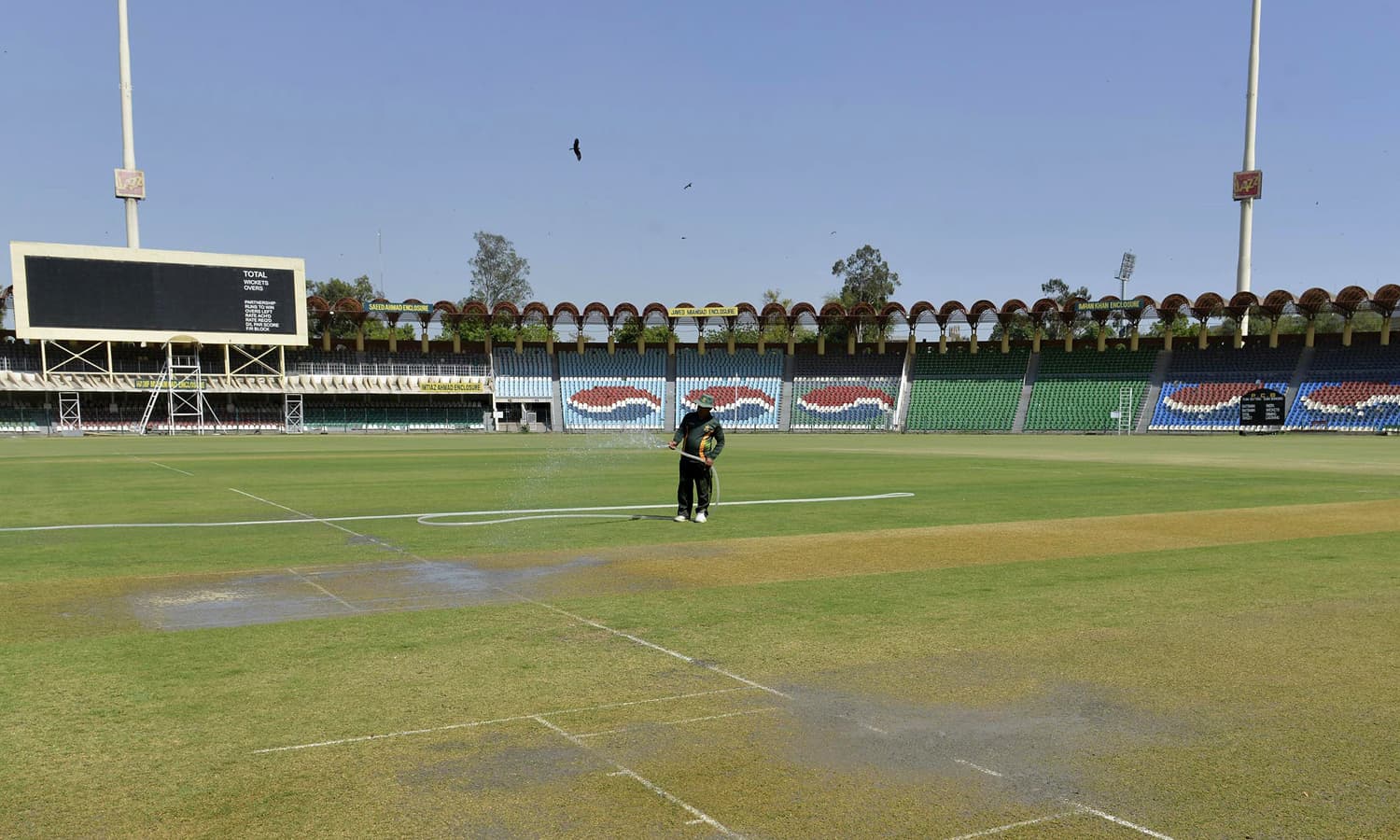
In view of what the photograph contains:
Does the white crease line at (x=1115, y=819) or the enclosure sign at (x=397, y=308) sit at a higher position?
the enclosure sign at (x=397, y=308)

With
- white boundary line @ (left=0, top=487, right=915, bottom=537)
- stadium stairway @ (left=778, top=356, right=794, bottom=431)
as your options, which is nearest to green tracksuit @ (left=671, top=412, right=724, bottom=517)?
white boundary line @ (left=0, top=487, right=915, bottom=537)

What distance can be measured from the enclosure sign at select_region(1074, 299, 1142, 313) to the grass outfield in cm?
6343

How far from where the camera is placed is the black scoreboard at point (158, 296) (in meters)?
62.9

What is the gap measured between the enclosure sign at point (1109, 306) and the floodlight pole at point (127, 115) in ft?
230

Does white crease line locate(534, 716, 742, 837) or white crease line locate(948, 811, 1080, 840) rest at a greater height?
white crease line locate(948, 811, 1080, 840)

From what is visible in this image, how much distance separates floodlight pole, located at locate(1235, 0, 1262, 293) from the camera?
229ft

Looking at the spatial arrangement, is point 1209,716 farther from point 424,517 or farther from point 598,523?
point 424,517

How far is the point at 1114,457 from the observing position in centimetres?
3791

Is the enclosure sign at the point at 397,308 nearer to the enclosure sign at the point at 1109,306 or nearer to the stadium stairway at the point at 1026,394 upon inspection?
the stadium stairway at the point at 1026,394

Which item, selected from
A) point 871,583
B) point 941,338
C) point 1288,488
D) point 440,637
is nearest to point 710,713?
point 440,637

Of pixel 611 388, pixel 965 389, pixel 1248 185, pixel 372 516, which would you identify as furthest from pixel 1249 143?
pixel 372 516

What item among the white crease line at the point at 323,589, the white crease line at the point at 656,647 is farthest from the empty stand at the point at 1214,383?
the white crease line at the point at 323,589

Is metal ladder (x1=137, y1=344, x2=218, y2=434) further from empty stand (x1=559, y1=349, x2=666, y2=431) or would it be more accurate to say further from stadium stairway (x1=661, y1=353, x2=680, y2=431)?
stadium stairway (x1=661, y1=353, x2=680, y2=431)

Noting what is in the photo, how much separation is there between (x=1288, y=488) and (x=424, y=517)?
19.5m
